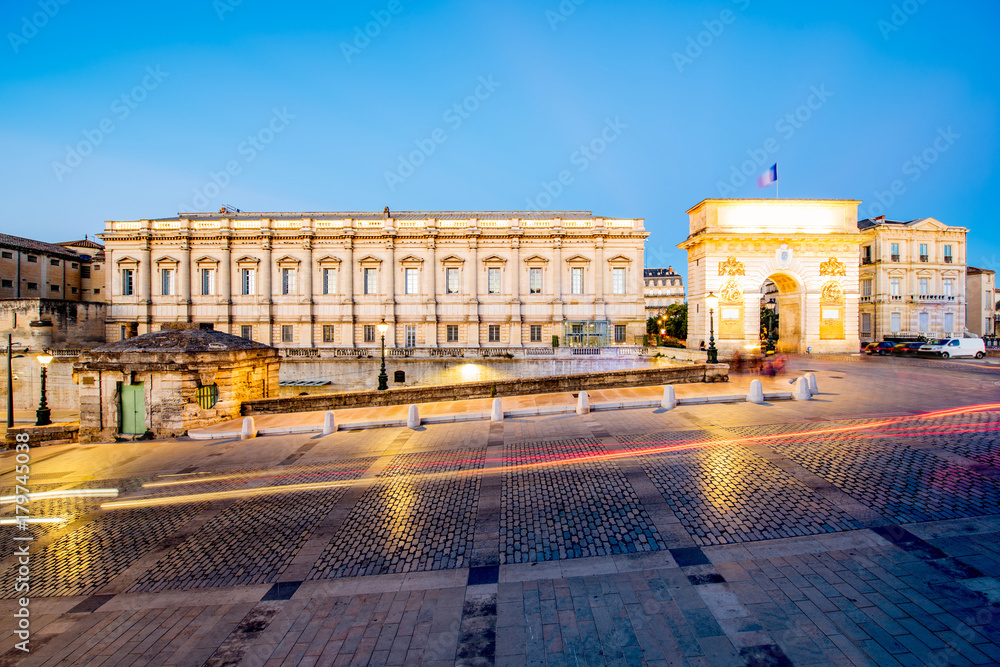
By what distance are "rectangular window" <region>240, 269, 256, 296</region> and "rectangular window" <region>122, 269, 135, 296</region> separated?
10389mm

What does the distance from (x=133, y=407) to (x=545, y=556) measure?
16018mm

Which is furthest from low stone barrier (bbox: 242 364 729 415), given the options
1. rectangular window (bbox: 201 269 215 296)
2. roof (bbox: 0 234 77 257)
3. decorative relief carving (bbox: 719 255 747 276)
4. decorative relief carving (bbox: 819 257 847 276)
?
roof (bbox: 0 234 77 257)

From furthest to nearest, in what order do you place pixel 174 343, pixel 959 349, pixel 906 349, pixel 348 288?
pixel 348 288, pixel 906 349, pixel 959 349, pixel 174 343

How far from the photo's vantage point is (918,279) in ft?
129

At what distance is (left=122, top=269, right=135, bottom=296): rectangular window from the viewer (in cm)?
3700

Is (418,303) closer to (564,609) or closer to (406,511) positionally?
(406,511)

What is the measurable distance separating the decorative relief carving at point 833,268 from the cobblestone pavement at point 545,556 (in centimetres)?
2662

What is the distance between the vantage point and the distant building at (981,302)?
47750mm

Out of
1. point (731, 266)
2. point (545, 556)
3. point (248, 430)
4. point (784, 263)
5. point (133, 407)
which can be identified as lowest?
point (248, 430)

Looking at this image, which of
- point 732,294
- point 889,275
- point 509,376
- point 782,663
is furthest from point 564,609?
point 889,275

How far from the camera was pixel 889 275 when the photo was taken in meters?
39.5

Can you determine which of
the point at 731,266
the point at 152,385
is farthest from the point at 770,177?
the point at 152,385

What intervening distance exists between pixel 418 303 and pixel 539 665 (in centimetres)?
3454

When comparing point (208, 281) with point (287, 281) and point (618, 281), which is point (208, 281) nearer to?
point (287, 281)
